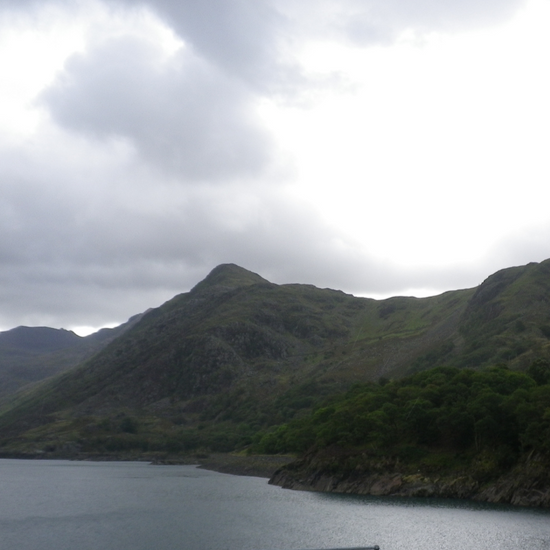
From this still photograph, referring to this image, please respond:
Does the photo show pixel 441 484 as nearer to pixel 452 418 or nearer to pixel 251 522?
pixel 452 418

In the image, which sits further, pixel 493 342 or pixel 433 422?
pixel 493 342

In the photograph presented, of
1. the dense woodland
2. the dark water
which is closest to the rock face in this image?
the dense woodland

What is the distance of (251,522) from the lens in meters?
69.6

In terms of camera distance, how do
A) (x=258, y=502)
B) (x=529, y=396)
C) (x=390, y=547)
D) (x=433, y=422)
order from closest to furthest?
(x=390, y=547), (x=258, y=502), (x=529, y=396), (x=433, y=422)

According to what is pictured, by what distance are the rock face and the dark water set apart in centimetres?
452

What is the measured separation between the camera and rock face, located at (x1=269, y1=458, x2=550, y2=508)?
78.1 meters

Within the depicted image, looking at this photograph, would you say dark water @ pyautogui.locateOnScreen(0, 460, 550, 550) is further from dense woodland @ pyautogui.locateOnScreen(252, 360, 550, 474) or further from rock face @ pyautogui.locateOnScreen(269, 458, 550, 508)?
dense woodland @ pyautogui.locateOnScreen(252, 360, 550, 474)

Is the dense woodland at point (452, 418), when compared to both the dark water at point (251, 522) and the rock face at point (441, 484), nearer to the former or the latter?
the rock face at point (441, 484)

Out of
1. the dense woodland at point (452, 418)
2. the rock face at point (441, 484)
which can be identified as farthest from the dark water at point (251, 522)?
the dense woodland at point (452, 418)

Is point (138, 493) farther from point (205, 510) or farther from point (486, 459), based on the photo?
point (486, 459)

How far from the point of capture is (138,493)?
104562 millimetres

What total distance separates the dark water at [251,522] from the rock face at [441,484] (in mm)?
4519

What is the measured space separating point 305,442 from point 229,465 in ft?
139

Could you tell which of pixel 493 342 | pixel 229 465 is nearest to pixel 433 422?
pixel 229 465
